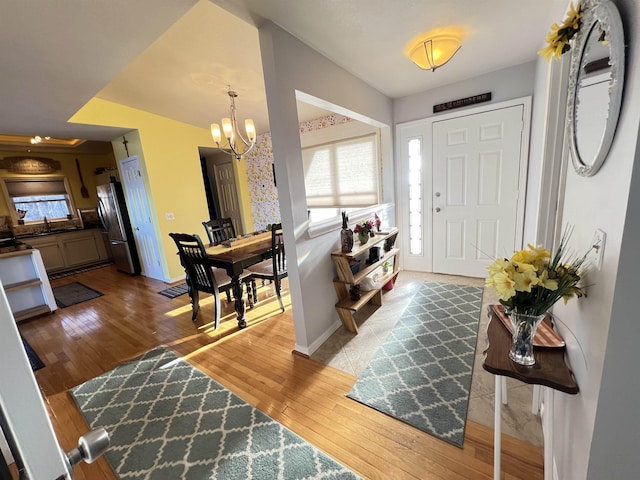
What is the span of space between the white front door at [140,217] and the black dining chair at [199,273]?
1.87 meters

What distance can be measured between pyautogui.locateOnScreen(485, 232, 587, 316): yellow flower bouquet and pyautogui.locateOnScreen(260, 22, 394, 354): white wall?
1.37 metres

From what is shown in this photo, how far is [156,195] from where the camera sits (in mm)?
3953

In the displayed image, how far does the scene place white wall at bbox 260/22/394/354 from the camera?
1.80 m

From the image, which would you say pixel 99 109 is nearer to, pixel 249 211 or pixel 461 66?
pixel 249 211

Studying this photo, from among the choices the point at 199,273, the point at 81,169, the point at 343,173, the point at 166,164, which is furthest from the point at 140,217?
the point at 343,173

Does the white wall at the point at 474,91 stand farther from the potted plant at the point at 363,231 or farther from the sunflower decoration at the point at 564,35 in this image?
the sunflower decoration at the point at 564,35

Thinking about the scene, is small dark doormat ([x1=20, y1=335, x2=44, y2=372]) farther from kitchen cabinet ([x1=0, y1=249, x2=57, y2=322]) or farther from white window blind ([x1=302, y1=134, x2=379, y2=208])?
white window blind ([x1=302, y1=134, x2=379, y2=208])

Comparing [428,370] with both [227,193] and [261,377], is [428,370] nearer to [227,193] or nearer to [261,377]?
[261,377]

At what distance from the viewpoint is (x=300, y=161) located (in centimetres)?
199

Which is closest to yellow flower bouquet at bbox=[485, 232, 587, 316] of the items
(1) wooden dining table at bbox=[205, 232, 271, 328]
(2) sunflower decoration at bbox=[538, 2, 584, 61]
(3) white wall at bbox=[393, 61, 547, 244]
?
(2) sunflower decoration at bbox=[538, 2, 584, 61]

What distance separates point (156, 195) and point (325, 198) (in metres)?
2.60

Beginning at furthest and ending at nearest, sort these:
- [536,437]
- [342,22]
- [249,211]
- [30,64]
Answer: [249,211] → [30,64] → [342,22] → [536,437]

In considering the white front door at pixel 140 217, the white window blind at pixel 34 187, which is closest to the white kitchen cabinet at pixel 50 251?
the white window blind at pixel 34 187

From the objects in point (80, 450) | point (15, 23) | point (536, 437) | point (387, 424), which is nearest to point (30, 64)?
point (15, 23)
